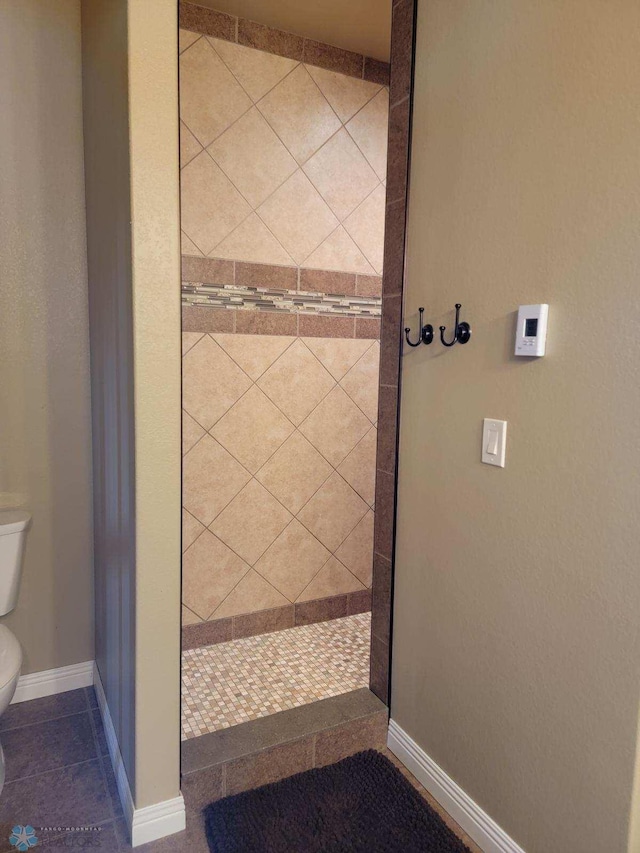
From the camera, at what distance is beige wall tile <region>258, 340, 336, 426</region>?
8.43 ft

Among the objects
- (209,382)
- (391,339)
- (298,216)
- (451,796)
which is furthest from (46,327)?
(451,796)

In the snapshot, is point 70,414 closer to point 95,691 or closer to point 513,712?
point 95,691

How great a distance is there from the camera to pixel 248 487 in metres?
2.57

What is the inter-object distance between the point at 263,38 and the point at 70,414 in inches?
66.3

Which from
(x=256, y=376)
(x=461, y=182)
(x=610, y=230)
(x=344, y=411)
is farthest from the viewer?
(x=344, y=411)

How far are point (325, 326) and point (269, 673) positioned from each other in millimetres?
1489

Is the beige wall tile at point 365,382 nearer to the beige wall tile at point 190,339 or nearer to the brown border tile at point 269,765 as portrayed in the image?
the beige wall tile at point 190,339

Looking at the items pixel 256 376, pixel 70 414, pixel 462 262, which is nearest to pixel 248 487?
pixel 256 376

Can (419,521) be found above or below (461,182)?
below

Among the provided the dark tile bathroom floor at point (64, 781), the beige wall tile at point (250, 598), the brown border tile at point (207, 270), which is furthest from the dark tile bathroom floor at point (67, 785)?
the brown border tile at point (207, 270)

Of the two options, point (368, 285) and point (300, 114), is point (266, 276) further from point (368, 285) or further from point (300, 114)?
point (300, 114)

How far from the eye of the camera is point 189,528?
2.45m

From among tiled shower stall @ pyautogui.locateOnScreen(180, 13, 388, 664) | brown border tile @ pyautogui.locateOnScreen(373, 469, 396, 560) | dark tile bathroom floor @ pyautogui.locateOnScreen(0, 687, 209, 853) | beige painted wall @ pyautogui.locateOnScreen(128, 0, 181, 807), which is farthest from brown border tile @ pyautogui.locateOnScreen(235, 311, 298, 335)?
dark tile bathroom floor @ pyautogui.locateOnScreen(0, 687, 209, 853)

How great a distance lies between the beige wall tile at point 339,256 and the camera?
2.61 m
